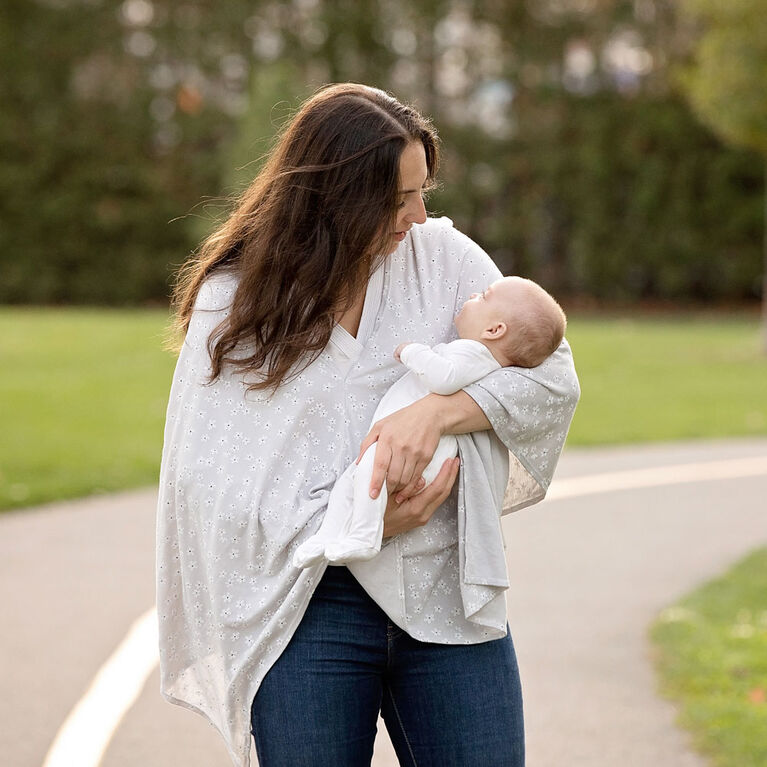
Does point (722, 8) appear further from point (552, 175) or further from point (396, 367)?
point (396, 367)

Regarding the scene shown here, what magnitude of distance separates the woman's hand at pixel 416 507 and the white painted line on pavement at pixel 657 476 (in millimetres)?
5913

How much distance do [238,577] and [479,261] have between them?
84 cm

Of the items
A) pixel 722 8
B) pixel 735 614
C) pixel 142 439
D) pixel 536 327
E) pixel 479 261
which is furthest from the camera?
pixel 722 8

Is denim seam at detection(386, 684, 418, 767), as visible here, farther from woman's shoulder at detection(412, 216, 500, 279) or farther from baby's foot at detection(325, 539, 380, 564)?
woman's shoulder at detection(412, 216, 500, 279)

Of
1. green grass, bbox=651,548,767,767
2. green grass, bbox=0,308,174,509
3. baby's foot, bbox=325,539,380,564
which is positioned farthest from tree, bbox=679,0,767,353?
baby's foot, bbox=325,539,380,564

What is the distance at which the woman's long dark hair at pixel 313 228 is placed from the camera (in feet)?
7.47

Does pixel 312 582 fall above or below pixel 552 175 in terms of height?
above

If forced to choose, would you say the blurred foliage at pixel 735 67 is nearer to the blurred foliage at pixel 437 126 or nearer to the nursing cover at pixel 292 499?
the blurred foliage at pixel 437 126

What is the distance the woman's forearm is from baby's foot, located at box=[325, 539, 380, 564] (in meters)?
0.29

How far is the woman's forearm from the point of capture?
7.55 ft

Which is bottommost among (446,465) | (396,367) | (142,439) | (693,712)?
(142,439)

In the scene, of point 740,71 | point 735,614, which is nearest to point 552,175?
point 740,71

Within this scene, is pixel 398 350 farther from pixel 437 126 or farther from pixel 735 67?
pixel 437 126

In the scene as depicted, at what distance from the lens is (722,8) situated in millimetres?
14422
